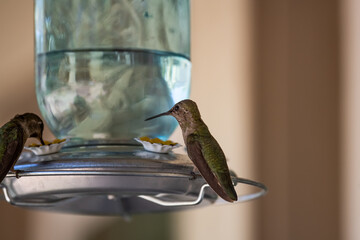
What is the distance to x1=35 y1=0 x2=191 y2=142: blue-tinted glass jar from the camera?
1248 millimetres

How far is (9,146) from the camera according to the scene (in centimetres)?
103

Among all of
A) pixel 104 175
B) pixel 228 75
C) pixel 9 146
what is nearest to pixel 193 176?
pixel 104 175

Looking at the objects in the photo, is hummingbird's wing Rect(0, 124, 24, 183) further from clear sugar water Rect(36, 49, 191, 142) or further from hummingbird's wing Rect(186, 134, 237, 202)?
hummingbird's wing Rect(186, 134, 237, 202)

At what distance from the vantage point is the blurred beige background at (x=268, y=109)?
124 inches

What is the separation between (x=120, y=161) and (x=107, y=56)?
372 mm

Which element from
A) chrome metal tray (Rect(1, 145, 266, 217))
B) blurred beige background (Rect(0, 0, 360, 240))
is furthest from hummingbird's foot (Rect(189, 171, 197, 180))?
blurred beige background (Rect(0, 0, 360, 240))

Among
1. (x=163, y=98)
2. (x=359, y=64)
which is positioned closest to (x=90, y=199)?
(x=163, y=98)

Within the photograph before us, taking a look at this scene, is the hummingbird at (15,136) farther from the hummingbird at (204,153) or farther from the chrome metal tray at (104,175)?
the hummingbird at (204,153)

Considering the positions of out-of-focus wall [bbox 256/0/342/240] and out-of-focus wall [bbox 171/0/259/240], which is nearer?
out-of-focus wall [bbox 256/0/342/240]

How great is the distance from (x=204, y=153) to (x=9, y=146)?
1.22 ft

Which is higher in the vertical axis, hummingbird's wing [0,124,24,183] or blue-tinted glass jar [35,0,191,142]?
blue-tinted glass jar [35,0,191,142]

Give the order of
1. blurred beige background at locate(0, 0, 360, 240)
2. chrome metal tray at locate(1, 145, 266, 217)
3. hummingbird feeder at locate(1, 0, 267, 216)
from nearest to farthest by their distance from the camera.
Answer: chrome metal tray at locate(1, 145, 266, 217) → hummingbird feeder at locate(1, 0, 267, 216) → blurred beige background at locate(0, 0, 360, 240)

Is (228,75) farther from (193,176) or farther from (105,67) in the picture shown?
(193,176)

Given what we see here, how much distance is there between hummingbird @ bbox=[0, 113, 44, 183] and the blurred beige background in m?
2.11
